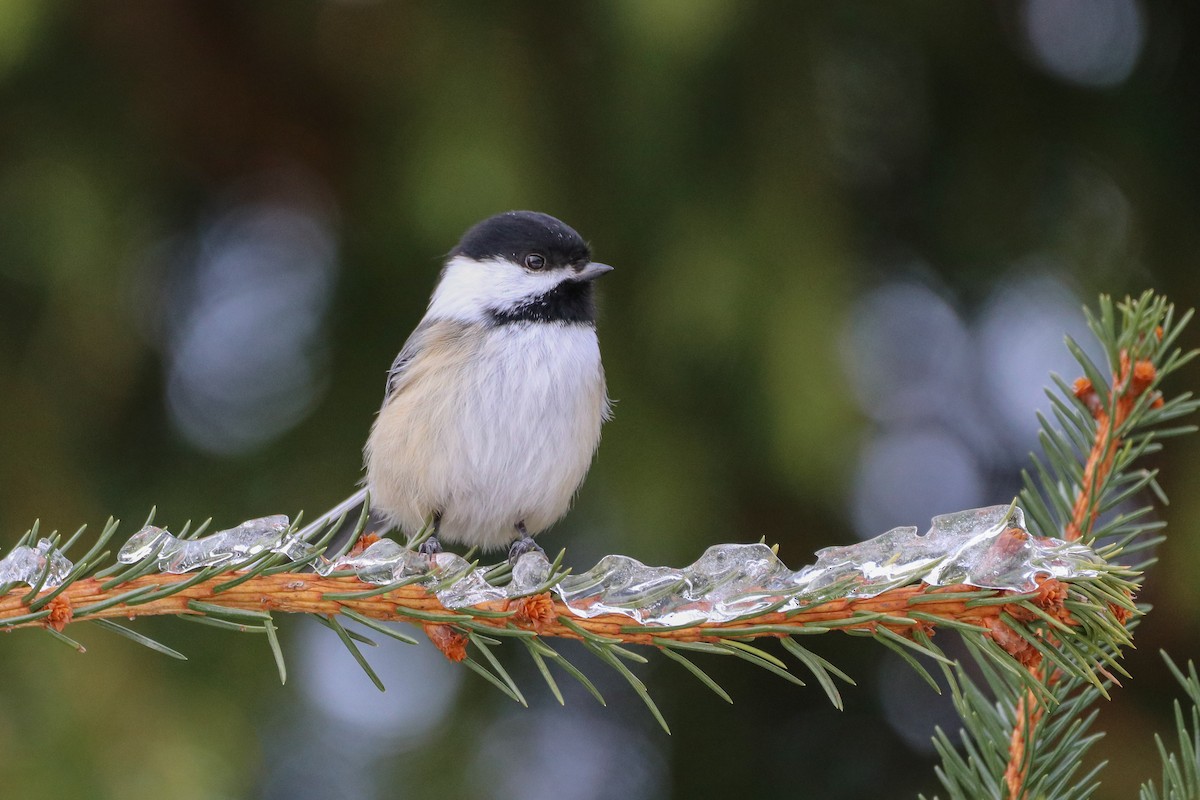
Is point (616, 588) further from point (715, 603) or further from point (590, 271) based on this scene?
point (590, 271)

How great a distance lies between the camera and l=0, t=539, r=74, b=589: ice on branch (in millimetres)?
969

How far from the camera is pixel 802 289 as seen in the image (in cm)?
219

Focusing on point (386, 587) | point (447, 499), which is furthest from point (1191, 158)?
point (386, 587)

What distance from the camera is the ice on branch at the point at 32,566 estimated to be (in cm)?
97

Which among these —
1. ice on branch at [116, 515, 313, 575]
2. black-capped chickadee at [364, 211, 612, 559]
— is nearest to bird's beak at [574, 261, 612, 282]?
black-capped chickadee at [364, 211, 612, 559]

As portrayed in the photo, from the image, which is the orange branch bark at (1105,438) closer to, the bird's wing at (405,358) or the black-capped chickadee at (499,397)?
the black-capped chickadee at (499,397)

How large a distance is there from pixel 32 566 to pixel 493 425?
3.34 feet

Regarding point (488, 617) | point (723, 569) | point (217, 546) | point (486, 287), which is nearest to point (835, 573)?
point (723, 569)

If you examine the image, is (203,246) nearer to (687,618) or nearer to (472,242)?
(472,242)

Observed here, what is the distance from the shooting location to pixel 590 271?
205 centimetres

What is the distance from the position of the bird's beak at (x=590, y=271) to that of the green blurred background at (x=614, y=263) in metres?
0.22

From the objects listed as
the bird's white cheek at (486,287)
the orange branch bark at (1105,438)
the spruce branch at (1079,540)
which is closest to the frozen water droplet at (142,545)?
the spruce branch at (1079,540)

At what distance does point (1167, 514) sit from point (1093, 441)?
1.16m

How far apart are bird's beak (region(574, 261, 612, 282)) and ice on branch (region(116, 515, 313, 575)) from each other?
1081mm
